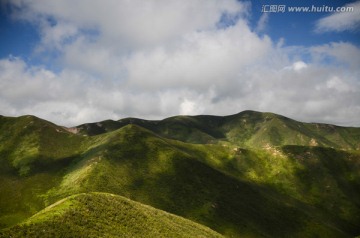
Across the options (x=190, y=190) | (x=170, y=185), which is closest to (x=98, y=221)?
(x=170, y=185)

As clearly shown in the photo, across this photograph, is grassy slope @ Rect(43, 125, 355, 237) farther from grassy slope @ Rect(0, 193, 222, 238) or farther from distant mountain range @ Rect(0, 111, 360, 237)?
grassy slope @ Rect(0, 193, 222, 238)

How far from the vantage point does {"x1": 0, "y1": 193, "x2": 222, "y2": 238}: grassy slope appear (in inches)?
1563

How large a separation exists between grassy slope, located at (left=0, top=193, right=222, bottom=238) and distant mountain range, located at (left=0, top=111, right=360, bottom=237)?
0.82 ft

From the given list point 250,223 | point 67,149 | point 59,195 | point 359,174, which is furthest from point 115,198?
point 359,174

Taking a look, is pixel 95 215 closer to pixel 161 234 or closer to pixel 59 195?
pixel 161 234

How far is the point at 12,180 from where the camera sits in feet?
379

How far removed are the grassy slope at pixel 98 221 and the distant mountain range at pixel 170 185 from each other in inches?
9.9

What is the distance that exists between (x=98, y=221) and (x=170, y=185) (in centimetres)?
7694

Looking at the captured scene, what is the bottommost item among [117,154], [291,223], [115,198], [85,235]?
[291,223]

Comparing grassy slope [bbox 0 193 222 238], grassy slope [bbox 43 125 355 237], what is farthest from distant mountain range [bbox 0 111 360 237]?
grassy slope [bbox 43 125 355 237]

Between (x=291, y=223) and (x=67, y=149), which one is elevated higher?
(x=67, y=149)

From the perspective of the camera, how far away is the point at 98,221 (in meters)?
46.5

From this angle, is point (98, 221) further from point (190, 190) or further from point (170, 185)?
point (190, 190)

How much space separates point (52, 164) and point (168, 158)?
50940 millimetres
